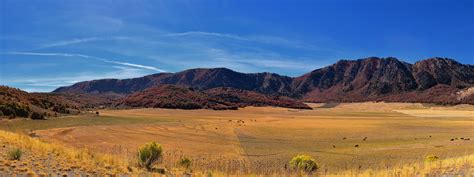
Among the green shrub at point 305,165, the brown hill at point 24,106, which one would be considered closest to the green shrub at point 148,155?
the green shrub at point 305,165

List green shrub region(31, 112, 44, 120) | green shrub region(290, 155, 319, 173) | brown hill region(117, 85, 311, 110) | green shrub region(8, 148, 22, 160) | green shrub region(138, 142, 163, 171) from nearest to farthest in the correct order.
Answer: green shrub region(8, 148, 22, 160), green shrub region(138, 142, 163, 171), green shrub region(290, 155, 319, 173), green shrub region(31, 112, 44, 120), brown hill region(117, 85, 311, 110)

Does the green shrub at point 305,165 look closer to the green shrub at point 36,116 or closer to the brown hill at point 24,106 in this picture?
the brown hill at point 24,106

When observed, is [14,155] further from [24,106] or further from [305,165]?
[24,106]

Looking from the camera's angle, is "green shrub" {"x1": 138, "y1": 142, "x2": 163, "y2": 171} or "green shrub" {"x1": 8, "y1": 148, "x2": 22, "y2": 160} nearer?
"green shrub" {"x1": 8, "y1": 148, "x2": 22, "y2": 160}

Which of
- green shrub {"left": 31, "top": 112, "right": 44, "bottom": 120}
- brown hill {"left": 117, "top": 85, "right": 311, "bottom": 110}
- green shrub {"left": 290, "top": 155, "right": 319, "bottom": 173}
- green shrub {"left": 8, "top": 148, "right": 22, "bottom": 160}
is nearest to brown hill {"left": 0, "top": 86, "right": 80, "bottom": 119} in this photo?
green shrub {"left": 31, "top": 112, "right": 44, "bottom": 120}

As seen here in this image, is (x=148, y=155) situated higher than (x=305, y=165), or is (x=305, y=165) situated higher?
(x=148, y=155)

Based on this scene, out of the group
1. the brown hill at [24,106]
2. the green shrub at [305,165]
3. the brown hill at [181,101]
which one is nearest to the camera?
the green shrub at [305,165]

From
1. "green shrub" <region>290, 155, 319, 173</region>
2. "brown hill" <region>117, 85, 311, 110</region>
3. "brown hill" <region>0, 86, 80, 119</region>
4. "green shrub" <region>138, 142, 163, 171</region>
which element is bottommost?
"green shrub" <region>290, 155, 319, 173</region>

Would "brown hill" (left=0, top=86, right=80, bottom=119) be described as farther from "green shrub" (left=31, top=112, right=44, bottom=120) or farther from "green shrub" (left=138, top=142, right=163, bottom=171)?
"green shrub" (left=138, top=142, right=163, bottom=171)

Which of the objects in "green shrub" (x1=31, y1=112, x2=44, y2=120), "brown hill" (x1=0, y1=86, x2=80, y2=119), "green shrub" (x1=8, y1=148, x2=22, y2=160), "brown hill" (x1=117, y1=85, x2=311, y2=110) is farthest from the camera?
"brown hill" (x1=117, y1=85, x2=311, y2=110)

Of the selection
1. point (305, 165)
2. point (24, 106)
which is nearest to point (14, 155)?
point (305, 165)

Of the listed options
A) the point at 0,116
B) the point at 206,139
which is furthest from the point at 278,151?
the point at 0,116

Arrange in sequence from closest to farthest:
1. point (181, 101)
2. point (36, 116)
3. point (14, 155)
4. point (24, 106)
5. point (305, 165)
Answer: point (14, 155) → point (305, 165) → point (24, 106) → point (36, 116) → point (181, 101)

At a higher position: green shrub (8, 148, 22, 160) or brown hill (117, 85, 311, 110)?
brown hill (117, 85, 311, 110)
